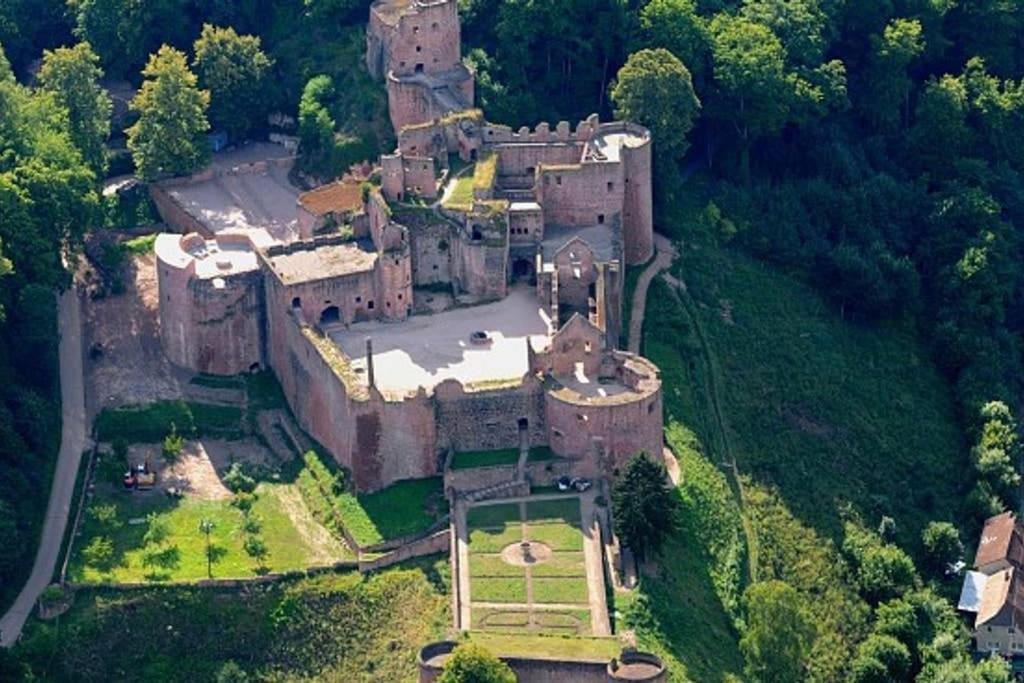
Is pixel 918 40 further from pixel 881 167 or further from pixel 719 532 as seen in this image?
pixel 719 532

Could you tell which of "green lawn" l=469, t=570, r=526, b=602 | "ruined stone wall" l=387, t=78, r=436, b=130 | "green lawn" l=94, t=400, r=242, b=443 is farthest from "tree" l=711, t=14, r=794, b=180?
"green lawn" l=469, t=570, r=526, b=602

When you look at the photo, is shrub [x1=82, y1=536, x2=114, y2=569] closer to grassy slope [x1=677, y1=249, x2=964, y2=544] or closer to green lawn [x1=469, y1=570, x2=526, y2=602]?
green lawn [x1=469, y1=570, x2=526, y2=602]

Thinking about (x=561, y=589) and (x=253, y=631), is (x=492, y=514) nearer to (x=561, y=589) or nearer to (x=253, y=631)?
(x=561, y=589)

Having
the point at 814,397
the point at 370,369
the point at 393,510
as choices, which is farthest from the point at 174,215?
the point at 814,397

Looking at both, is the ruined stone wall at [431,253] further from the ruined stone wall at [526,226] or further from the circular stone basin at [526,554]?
the circular stone basin at [526,554]

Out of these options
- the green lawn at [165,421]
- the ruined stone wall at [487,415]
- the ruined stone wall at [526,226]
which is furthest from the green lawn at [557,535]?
the ruined stone wall at [526,226]
